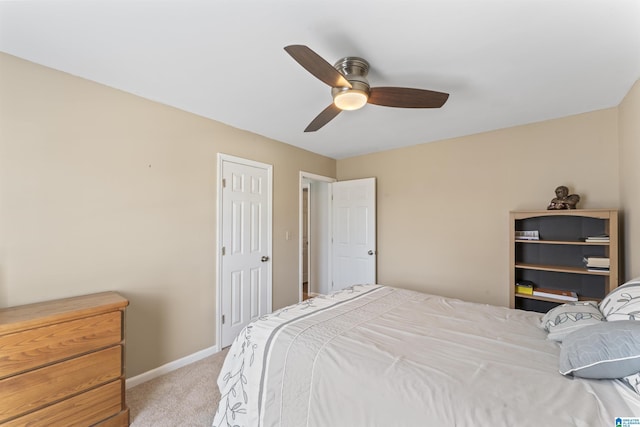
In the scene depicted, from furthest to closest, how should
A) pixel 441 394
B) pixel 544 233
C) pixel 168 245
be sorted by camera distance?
pixel 544 233, pixel 168 245, pixel 441 394

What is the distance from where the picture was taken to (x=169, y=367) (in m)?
2.47

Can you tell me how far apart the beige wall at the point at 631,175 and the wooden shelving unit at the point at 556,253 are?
142 millimetres

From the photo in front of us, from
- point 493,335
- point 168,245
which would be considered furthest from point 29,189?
point 493,335

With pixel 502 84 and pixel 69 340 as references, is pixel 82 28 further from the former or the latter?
pixel 502 84

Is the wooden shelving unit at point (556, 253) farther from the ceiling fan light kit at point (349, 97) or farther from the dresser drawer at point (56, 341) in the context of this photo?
the dresser drawer at point (56, 341)

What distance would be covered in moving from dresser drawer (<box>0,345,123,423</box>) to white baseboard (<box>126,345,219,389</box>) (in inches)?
22.1

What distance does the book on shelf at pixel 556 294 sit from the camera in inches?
101

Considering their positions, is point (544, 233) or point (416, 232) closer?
point (544, 233)

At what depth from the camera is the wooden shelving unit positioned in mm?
2555

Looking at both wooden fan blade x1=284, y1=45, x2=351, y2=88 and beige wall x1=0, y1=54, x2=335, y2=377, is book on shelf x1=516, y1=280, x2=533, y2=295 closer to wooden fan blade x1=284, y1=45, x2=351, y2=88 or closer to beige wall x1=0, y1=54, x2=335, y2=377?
wooden fan blade x1=284, y1=45, x2=351, y2=88

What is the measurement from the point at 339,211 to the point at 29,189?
3396 millimetres

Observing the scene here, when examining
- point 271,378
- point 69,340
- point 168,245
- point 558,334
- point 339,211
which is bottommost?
point 271,378

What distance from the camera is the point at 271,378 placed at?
1.49m

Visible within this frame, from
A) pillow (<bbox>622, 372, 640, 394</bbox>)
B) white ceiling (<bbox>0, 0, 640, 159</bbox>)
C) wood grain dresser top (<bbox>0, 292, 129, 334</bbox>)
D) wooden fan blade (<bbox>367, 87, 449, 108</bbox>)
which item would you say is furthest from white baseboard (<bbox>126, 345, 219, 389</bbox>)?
pillow (<bbox>622, 372, 640, 394</bbox>)
